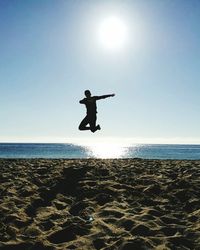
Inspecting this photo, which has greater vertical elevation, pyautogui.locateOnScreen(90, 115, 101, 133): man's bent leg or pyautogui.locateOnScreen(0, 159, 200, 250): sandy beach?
pyautogui.locateOnScreen(90, 115, 101, 133): man's bent leg

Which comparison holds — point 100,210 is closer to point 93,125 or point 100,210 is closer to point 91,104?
point 91,104

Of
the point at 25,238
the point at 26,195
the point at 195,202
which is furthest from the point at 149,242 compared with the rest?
the point at 26,195

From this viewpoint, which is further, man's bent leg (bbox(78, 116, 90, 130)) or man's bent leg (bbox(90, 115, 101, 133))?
man's bent leg (bbox(78, 116, 90, 130))

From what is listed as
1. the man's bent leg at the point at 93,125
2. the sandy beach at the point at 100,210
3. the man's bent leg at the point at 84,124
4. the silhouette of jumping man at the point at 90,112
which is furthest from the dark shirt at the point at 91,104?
the sandy beach at the point at 100,210

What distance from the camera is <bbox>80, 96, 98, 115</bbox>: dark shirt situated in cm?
1361

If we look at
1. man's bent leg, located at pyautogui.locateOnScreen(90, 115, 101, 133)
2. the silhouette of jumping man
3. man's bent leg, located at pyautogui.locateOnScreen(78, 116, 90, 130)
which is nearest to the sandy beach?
man's bent leg, located at pyautogui.locateOnScreen(90, 115, 101, 133)

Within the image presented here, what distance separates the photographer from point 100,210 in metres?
7.32

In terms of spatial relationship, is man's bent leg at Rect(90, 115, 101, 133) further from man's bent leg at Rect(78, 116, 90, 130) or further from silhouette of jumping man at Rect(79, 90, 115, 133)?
man's bent leg at Rect(78, 116, 90, 130)

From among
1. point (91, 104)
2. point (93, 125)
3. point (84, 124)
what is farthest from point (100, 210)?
point (84, 124)

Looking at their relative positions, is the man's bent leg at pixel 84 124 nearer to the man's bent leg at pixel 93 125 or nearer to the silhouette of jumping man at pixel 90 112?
the silhouette of jumping man at pixel 90 112

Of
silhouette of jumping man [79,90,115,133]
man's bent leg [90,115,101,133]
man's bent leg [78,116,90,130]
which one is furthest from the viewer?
man's bent leg [78,116,90,130]

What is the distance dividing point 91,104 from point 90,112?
1.21 feet

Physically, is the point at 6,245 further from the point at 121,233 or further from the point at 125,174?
the point at 125,174

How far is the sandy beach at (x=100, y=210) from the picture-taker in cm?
557
